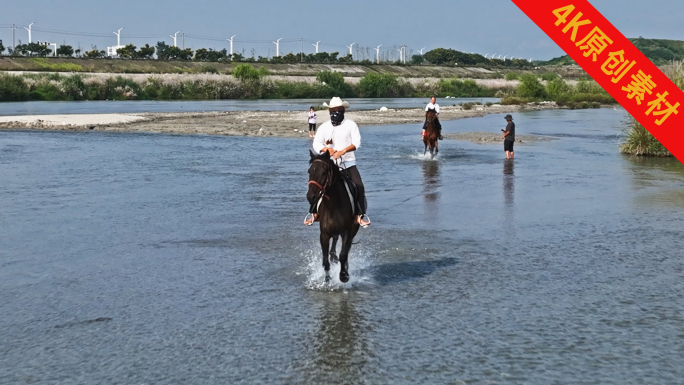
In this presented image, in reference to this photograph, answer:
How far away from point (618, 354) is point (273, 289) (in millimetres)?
3932

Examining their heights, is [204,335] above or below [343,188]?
below

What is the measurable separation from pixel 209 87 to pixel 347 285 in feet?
295

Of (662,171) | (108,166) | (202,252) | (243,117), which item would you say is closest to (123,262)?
(202,252)

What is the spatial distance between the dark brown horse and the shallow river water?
50 centimetres

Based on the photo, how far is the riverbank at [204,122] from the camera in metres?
38.4

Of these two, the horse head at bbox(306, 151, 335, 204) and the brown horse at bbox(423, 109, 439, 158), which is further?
the brown horse at bbox(423, 109, 439, 158)

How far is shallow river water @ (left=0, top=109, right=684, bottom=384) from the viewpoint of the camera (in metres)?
6.59

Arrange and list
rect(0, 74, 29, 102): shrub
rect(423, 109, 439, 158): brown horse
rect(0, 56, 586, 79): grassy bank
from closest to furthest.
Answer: rect(423, 109, 439, 158): brown horse < rect(0, 74, 29, 102): shrub < rect(0, 56, 586, 79): grassy bank

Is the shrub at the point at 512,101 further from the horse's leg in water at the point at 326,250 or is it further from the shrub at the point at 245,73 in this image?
the horse's leg in water at the point at 326,250

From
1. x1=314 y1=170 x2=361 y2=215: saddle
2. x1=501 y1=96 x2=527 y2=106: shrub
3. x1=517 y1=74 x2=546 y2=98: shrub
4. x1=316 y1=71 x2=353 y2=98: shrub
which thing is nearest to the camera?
x1=314 y1=170 x2=361 y2=215: saddle

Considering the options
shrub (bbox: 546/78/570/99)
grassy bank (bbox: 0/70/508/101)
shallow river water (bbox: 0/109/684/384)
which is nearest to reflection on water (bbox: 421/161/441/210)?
shallow river water (bbox: 0/109/684/384)

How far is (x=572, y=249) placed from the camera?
11227 millimetres

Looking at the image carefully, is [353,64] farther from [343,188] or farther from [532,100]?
[343,188]

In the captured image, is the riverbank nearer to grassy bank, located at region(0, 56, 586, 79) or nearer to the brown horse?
the brown horse
